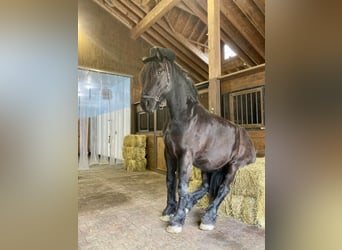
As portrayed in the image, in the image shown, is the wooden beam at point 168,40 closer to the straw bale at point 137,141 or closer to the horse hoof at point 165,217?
the straw bale at point 137,141

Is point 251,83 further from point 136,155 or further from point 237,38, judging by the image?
point 136,155

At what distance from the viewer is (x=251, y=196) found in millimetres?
1994

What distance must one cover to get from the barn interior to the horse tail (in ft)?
0.86

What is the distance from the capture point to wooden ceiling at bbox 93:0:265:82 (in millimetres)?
4527

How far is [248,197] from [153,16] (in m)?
4.81

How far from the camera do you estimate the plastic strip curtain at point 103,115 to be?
5.54m

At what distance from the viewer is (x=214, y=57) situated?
330cm

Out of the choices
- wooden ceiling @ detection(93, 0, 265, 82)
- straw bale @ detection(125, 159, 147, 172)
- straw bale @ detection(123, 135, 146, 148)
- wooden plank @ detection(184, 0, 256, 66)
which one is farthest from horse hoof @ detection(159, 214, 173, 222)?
wooden plank @ detection(184, 0, 256, 66)

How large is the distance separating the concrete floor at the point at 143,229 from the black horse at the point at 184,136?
0.40ft

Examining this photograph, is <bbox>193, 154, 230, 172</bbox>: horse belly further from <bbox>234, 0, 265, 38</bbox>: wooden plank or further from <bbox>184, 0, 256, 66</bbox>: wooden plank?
<bbox>184, 0, 256, 66</bbox>: wooden plank
